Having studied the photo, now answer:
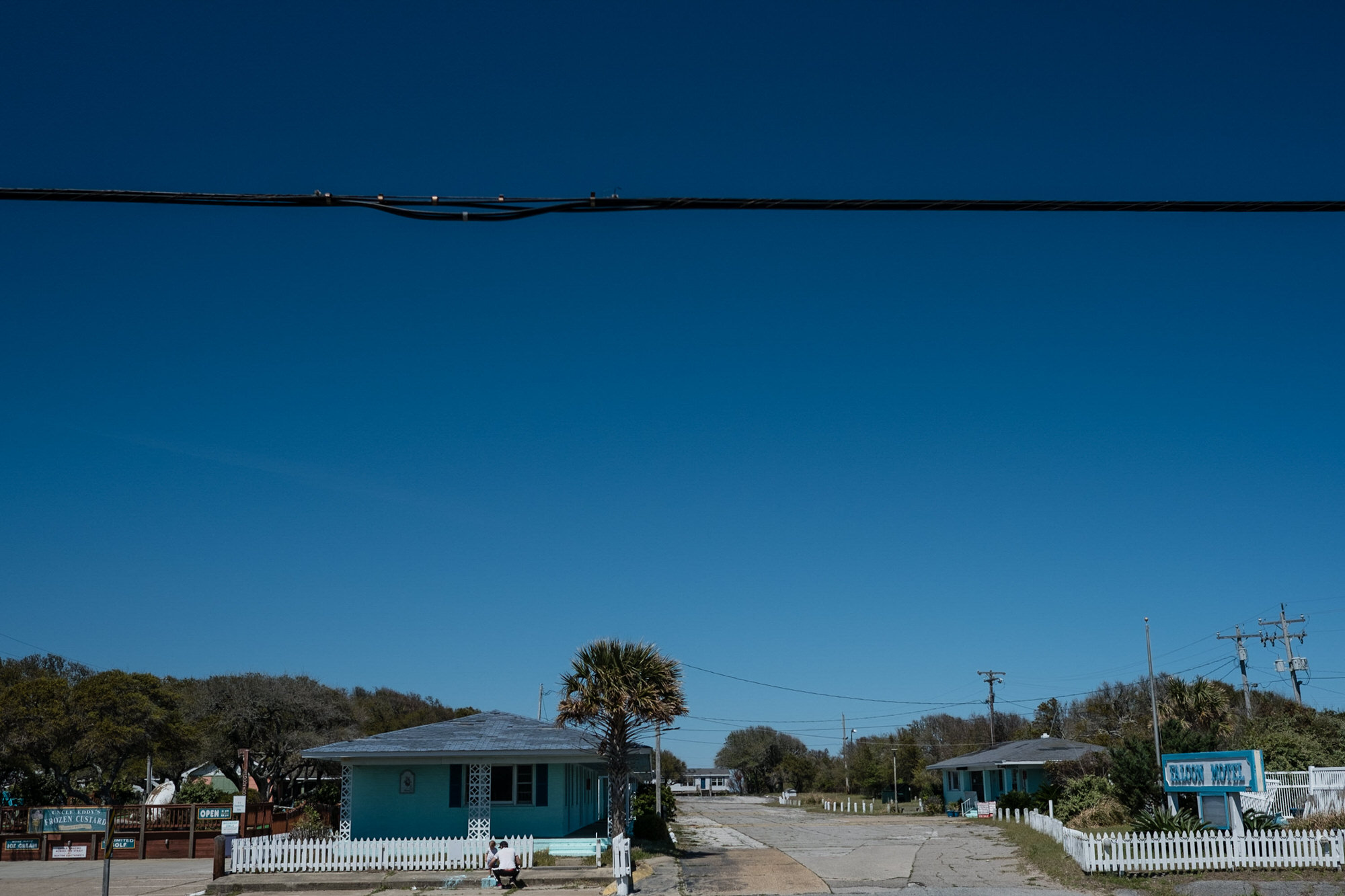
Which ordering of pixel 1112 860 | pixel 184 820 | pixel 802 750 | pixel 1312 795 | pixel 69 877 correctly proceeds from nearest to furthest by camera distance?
pixel 1112 860
pixel 69 877
pixel 1312 795
pixel 184 820
pixel 802 750

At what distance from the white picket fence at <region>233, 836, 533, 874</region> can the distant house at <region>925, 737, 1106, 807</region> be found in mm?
31870

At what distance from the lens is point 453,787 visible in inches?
1184

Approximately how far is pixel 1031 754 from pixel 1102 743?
33.4ft

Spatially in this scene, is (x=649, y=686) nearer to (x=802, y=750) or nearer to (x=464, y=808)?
(x=464, y=808)

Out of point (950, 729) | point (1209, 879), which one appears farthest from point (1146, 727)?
point (950, 729)

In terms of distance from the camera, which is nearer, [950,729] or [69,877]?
[69,877]

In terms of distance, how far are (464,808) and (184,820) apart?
430 inches

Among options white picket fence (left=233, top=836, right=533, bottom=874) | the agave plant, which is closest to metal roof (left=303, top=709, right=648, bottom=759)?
white picket fence (left=233, top=836, right=533, bottom=874)

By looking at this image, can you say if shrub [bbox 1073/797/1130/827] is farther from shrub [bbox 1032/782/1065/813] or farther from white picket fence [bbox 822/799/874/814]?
white picket fence [bbox 822/799/874/814]

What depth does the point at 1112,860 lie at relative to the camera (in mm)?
23766

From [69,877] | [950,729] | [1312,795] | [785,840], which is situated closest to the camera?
[69,877]

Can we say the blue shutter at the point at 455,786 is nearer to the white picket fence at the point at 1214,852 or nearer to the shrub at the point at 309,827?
the shrub at the point at 309,827

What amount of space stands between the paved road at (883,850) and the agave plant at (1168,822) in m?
3.37

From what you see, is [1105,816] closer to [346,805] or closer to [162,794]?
[346,805]
